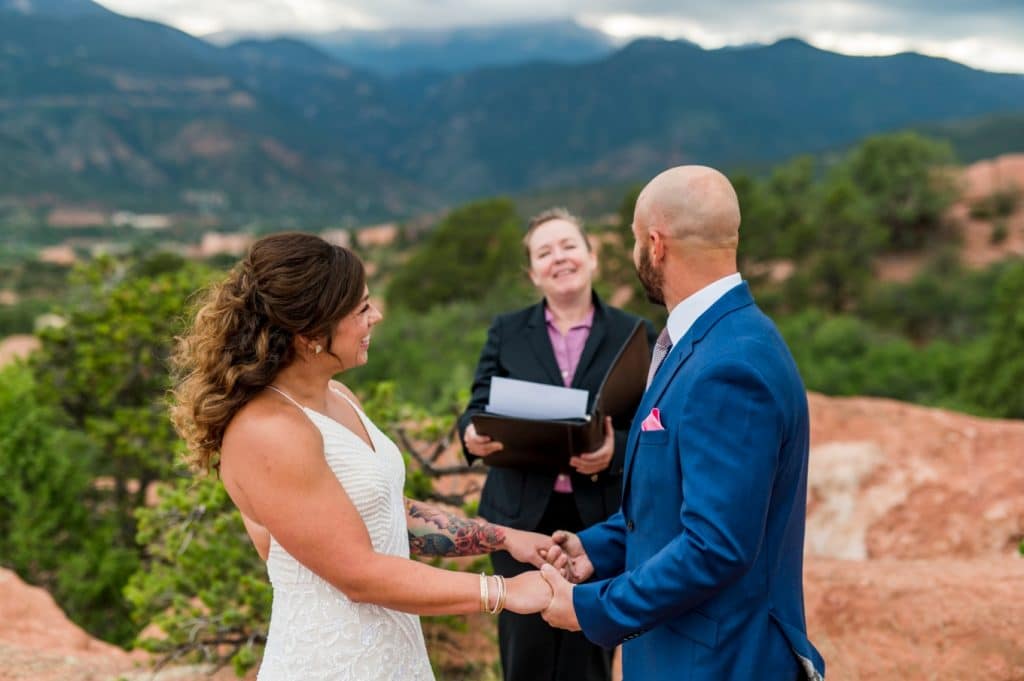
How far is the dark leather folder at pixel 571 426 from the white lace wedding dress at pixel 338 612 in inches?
31.3

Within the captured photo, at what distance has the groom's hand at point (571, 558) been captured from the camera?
2.61 m

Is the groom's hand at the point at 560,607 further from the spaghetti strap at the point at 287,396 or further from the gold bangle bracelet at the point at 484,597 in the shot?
the spaghetti strap at the point at 287,396

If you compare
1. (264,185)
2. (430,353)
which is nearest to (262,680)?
(430,353)

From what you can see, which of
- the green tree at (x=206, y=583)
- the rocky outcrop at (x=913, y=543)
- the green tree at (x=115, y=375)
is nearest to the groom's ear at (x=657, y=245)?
the rocky outcrop at (x=913, y=543)

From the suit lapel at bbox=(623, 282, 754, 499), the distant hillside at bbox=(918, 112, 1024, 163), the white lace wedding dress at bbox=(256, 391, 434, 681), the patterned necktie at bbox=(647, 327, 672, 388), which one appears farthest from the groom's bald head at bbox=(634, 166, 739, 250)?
the distant hillside at bbox=(918, 112, 1024, 163)

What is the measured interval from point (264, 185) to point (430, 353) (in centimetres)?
14596

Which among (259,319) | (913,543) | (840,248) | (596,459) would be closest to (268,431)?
(259,319)

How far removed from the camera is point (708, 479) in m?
1.90

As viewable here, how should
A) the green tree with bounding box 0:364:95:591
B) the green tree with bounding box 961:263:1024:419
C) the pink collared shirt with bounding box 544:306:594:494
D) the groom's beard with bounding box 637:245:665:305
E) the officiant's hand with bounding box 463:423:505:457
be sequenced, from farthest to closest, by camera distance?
the green tree with bounding box 961:263:1024:419 < the green tree with bounding box 0:364:95:591 < the pink collared shirt with bounding box 544:306:594:494 < the officiant's hand with bounding box 463:423:505:457 < the groom's beard with bounding box 637:245:665:305

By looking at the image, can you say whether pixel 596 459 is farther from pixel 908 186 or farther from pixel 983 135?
pixel 983 135

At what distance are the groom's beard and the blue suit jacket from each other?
0.53 feet

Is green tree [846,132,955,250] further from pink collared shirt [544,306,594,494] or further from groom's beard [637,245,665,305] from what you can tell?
groom's beard [637,245,665,305]

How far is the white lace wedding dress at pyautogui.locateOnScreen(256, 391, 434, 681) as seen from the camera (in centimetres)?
221

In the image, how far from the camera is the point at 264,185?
160875mm
